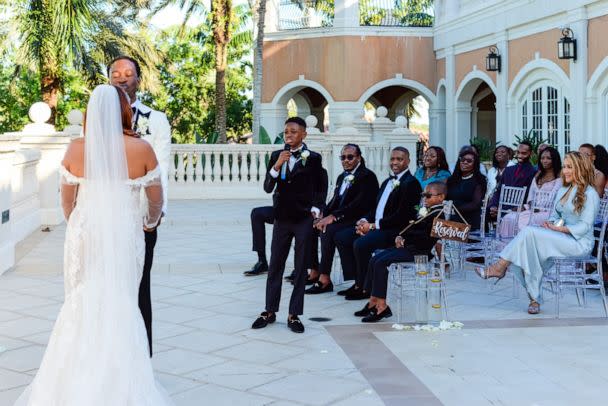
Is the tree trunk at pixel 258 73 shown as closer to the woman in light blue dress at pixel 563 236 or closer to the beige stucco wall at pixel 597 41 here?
the beige stucco wall at pixel 597 41

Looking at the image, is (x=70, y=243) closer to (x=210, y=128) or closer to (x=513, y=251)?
(x=513, y=251)


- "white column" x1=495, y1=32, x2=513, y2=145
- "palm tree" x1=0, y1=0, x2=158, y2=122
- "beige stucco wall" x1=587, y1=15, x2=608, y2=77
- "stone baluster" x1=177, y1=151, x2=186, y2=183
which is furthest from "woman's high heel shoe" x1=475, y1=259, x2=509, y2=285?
"palm tree" x1=0, y1=0, x2=158, y2=122

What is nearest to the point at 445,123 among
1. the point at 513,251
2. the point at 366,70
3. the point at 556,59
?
the point at 366,70

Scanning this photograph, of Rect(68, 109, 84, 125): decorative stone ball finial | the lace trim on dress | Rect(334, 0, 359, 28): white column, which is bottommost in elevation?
the lace trim on dress

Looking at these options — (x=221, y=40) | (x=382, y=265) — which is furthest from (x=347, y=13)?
(x=382, y=265)

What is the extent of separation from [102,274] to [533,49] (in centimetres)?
1585

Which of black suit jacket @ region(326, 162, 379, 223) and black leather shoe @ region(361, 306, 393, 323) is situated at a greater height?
black suit jacket @ region(326, 162, 379, 223)

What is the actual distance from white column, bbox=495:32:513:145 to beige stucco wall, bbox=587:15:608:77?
4152mm

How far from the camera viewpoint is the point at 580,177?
8.24 m

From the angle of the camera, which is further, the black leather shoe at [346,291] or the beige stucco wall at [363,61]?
the beige stucco wall at [363,61]

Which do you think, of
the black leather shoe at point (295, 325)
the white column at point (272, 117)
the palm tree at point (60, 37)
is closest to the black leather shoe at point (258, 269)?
the black leather shoe at point (295, 325)

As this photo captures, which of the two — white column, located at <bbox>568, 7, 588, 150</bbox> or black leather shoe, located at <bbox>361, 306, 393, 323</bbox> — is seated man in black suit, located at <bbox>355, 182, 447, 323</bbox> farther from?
white column, located at <bbox>568, 7, 588, 150</bbox>

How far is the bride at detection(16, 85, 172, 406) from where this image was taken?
480 centimetres

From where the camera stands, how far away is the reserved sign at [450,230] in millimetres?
7727
